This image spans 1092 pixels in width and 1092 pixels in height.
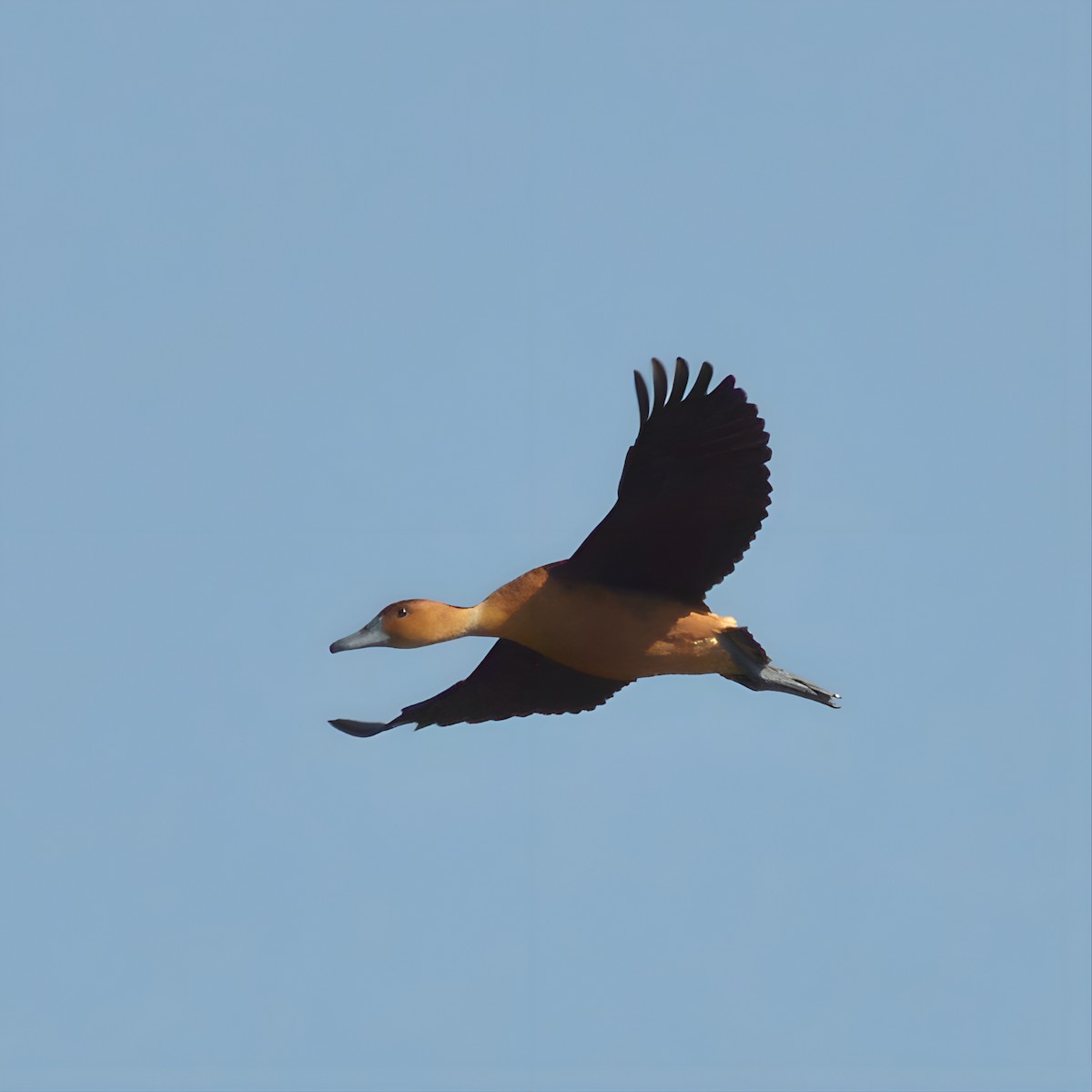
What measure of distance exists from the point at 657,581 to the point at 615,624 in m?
0.44

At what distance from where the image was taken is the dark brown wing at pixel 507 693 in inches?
647

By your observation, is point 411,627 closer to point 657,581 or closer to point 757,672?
point 657,581

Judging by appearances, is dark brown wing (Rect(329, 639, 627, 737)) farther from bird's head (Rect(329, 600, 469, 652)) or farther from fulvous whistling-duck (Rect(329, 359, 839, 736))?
bird's head (Rect(329, 600, 469, 652))

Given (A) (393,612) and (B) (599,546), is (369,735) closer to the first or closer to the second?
(A) (393,612)

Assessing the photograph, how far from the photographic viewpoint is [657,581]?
1548 centimetres

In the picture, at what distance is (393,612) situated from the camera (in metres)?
15.4

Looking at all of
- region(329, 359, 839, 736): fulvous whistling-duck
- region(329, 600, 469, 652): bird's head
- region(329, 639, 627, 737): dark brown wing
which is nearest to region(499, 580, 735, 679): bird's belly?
region(329, 359, 839, 736): fulvous whistling-duck

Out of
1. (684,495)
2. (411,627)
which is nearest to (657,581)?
(684,495)

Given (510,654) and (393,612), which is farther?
(510,654)

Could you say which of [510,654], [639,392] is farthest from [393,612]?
[639,392]

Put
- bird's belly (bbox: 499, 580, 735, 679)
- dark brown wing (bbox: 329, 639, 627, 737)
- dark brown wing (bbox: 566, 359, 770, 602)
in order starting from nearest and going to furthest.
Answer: dark brown wing (bbox: 566, 359, 770, 602)
bird's belly (bbox: 499, 580, 735, 679)
dark brown wing (bbox: 329, 639, 627, 737)

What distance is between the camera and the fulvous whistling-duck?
581 inches

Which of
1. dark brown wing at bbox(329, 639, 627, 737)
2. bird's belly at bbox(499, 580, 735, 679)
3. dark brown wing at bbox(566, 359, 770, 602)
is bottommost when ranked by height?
dark brown wing at bbox(329, 639, 627, 737)

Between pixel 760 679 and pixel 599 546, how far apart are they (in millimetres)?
1544
